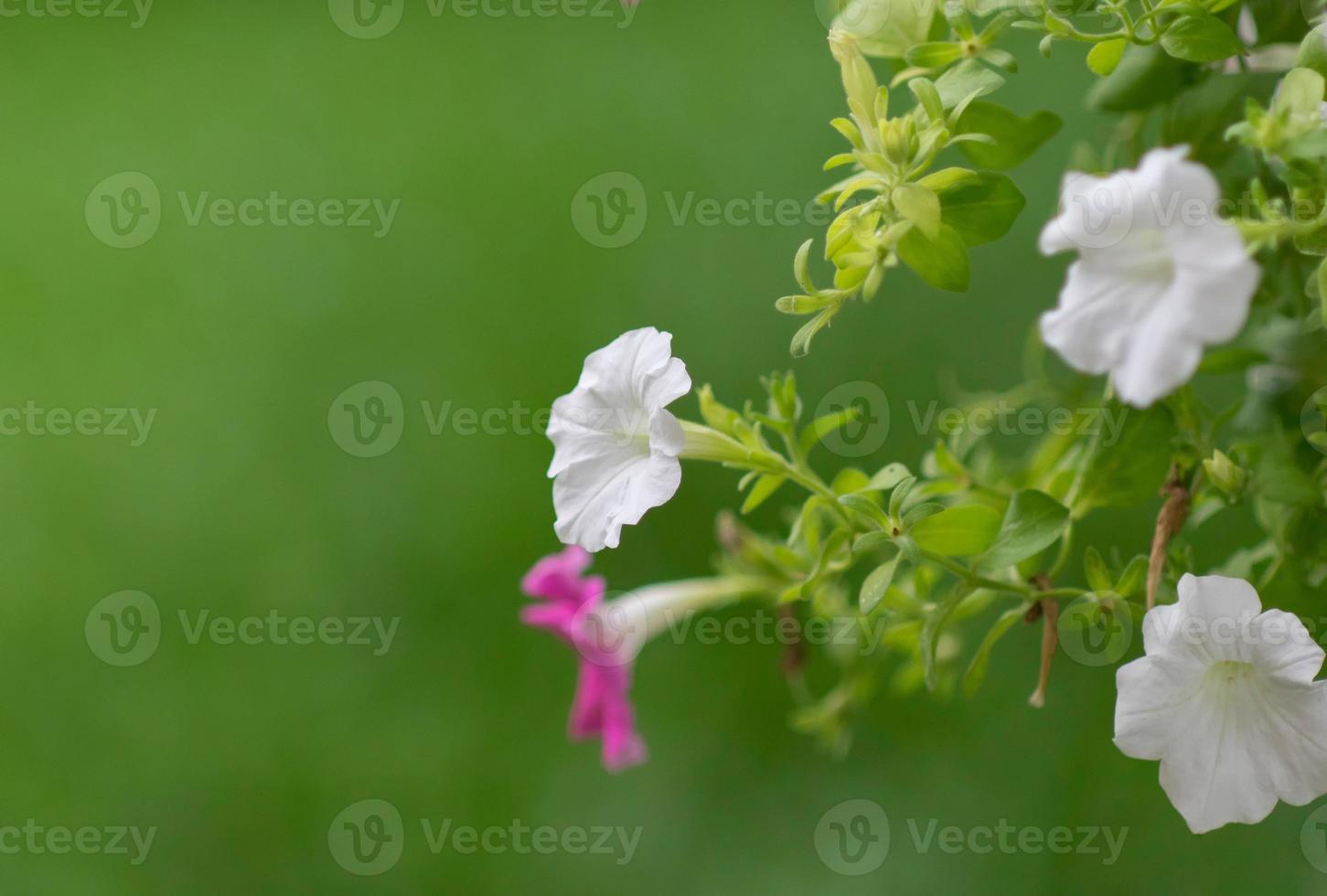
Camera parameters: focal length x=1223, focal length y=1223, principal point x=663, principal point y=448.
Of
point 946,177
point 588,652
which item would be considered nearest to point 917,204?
point 946,177

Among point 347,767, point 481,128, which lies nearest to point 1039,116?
point 347,767

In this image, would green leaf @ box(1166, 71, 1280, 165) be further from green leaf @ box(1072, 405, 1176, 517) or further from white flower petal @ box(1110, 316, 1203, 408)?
white flower petal @ box(1110, 316, 1203, 408)

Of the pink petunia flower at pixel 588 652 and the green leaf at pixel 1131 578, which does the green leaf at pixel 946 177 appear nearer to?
the green leaf at pixel 1131 578

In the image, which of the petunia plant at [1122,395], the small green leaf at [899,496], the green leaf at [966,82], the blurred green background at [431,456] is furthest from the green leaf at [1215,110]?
the blurred green background at [431,456]

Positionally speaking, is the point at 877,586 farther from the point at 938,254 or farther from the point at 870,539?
the point at 938,254

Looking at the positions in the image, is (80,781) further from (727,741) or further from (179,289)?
(727,741)
